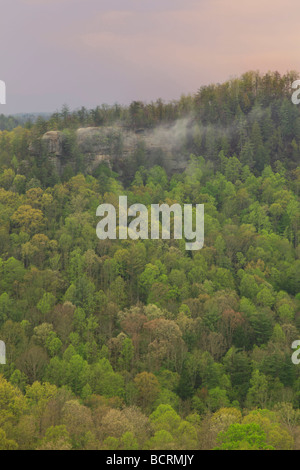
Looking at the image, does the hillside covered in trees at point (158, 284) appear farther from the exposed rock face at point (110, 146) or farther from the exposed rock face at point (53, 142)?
the exposed rock face at point (53, 142)

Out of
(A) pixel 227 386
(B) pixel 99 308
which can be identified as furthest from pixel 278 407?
(B) pixel 99 308

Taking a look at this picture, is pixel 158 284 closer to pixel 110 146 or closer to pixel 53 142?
pixel 53 142

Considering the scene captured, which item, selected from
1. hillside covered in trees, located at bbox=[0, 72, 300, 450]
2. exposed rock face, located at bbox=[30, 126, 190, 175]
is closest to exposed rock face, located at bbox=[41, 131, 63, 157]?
exposed rock face, located at bbox=[30, 126, 190, 175]

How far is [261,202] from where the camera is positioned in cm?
9181

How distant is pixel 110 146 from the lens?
10531 centimetres

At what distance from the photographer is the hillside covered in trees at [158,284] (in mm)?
39500

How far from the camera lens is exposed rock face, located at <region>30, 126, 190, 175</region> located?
3841 inches

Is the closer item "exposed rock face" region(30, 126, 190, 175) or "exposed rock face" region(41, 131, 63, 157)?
"exposed rock face" region(41, 131, 63, 157)

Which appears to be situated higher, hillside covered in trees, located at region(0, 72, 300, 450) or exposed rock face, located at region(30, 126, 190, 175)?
exposed rock face, located at region(30, 126, 190, 175)

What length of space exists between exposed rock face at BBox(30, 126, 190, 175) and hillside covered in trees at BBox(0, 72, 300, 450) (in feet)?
1.73

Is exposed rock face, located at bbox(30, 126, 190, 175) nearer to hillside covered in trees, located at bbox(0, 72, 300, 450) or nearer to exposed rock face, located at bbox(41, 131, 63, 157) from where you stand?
exposed rock face, located at bbox(41, 131, 63, 157)

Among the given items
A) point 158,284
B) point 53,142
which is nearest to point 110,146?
point 53,142

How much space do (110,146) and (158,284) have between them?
4773cm

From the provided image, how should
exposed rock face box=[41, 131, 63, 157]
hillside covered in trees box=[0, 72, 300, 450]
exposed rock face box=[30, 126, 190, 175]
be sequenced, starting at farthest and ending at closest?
1. exposed rock face box=[30, 126, 190, 175]
2. exposed rock face box=[41, 131, 63, 157]
3. hillside covered in trees box=[0, 72, 300, 450]
